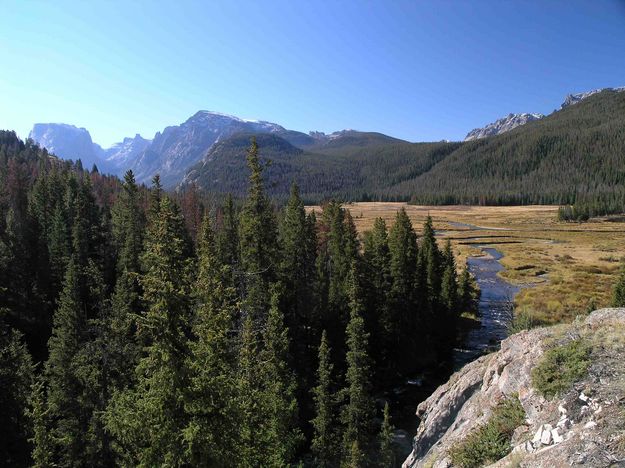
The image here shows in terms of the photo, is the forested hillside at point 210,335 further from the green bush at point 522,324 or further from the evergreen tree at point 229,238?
the green bush at point 522,324

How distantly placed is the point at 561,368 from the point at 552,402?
1.04 metres

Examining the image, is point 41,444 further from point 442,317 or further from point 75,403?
point 442,317

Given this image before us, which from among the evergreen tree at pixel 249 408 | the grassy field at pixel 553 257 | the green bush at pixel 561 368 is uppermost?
the green bush at pixel 561 368

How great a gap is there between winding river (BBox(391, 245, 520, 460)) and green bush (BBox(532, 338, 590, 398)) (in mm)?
24047

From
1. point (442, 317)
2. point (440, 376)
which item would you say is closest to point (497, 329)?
point (442, 317)

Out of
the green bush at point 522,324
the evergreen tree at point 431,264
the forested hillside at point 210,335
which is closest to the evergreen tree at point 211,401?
the forested hillside at point 210,335

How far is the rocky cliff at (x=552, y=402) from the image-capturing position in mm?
8164

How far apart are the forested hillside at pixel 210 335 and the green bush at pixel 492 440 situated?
23.0 ft

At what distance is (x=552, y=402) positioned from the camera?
1009 cm

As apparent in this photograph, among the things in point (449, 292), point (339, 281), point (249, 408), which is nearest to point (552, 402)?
point (249, 408)

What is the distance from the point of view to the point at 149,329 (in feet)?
42.5

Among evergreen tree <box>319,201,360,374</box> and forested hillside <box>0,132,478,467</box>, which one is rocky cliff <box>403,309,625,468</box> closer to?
forested hillside <box>0,132,478,467</box>

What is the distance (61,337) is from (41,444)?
9.76 metres

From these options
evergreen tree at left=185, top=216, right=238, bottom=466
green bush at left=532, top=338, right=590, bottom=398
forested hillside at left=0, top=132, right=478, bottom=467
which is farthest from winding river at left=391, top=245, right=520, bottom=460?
green bush at left=532, top=338, right=590, bottom=398
